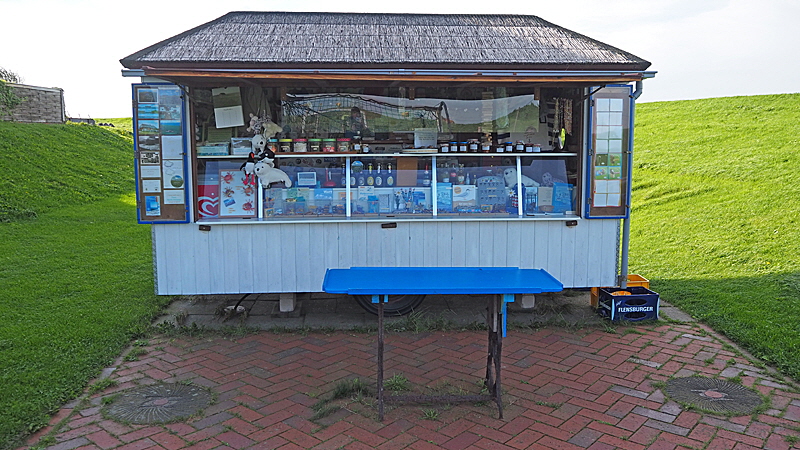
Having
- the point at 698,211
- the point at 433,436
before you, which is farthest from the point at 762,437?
the point at 698,211

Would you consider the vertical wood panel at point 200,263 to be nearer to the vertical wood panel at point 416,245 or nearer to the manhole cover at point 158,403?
the manhole cover at point 158,403

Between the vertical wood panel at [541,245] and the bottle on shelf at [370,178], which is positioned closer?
the vertical wood panel at [541,245]

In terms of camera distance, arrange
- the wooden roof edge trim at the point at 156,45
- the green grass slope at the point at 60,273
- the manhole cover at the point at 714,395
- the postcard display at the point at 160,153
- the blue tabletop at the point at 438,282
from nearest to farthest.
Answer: the blue tabletop at the point at 438,282 → the manhole cover at the point at 714,395 → the green grass slope at the point at 60,273 → the wooden roof edge trim at the point at 156,45 → the postcard display at the point at 160,153

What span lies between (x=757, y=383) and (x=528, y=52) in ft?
12.6

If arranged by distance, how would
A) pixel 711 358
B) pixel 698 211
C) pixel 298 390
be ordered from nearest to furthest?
1. pixel 298 390
2. pixel 711 358
3. pixel 698 211

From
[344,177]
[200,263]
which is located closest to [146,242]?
[200,263]

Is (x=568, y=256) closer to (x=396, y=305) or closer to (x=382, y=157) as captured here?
(x=396, y=305)

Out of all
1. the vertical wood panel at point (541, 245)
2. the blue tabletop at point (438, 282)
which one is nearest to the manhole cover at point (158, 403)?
the blue tabletop at point (438, 282)

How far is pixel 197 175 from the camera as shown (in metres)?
6.43

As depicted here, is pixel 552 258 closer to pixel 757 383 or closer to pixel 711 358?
pixel 711 358

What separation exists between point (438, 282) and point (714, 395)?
7.99ft

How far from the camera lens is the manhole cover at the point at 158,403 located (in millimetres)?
4363

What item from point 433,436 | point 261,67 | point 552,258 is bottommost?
point 433,436

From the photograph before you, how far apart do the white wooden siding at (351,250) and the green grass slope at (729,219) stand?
62.0 inches
